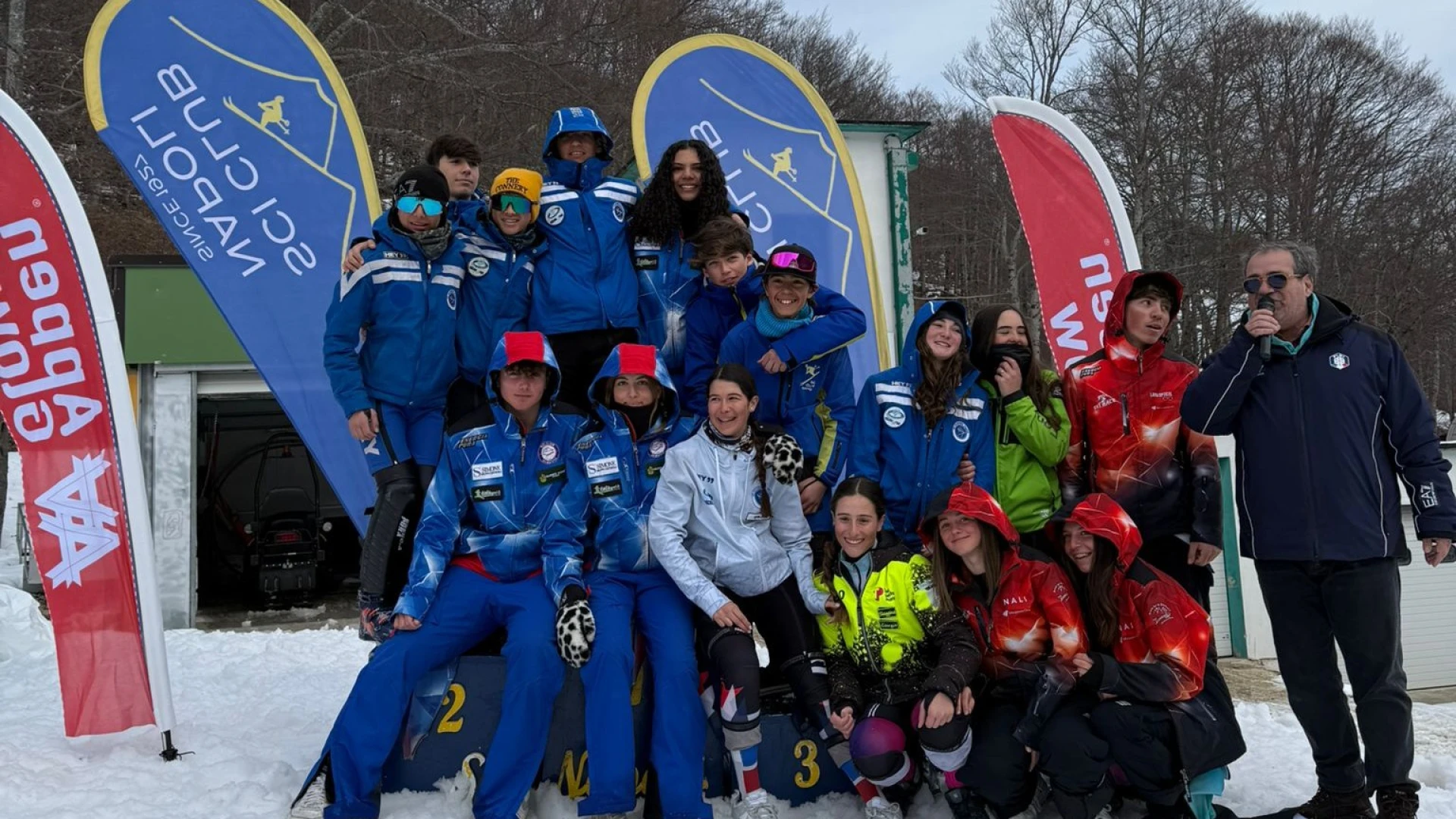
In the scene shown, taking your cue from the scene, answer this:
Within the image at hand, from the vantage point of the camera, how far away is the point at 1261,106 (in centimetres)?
2217

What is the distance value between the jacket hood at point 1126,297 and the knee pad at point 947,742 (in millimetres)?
1507

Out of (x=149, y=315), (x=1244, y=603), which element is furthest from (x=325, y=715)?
(x=1244, y=603)

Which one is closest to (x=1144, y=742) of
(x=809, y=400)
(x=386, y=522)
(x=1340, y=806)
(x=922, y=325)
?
(x=1340, y=806)

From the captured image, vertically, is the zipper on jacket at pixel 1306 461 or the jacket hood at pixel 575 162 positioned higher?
the jacket hood at pixel 575 162

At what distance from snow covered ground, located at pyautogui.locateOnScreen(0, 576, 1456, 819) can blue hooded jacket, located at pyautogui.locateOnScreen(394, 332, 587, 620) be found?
0.79 meters

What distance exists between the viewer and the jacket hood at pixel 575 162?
4461 mm

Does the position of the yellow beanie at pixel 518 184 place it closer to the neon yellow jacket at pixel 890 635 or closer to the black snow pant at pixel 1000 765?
the neon yellow jacket at pixel 890 635

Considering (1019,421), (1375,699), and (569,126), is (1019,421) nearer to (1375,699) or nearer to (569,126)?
(1375,699)

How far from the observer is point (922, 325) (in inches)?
158

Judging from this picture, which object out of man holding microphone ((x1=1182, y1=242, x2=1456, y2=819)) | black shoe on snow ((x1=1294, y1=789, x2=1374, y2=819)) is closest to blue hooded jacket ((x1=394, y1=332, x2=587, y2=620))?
man holding microphone ((x1=1182, y1=242, x2=1456, y2=819))

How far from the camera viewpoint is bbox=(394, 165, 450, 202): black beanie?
4.42 metres

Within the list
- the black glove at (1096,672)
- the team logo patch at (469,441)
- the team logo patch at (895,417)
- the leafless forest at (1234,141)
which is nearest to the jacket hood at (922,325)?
the team logo patch at (895,417)

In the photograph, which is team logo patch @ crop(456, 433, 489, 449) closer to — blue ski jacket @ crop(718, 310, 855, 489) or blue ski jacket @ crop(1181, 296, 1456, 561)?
blue ski jacket @ crop(718, 310, 855, 489)

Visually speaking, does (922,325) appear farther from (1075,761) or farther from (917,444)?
(1075,761)
